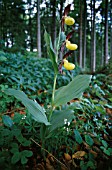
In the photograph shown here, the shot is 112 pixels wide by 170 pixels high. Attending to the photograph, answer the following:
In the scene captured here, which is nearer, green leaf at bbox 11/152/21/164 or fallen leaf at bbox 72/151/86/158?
green leaf at bbox 11/152/21/164

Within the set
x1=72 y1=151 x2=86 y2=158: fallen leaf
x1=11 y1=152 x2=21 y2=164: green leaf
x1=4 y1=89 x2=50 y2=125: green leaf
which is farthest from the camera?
x1=72 y1=151 x2=86 y2=158: fallen leaf

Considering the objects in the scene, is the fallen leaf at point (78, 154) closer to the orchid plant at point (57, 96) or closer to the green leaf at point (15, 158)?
the orchid plant at point (57, 96)

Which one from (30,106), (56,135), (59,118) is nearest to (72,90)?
(59,118)

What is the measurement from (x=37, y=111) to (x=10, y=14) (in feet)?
41.0

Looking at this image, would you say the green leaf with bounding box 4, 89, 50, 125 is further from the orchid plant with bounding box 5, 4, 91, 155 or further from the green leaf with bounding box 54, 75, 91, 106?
the green leaf with bounding box 54, 75, 91, 106

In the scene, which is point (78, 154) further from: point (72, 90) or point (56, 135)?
point (72, 90)

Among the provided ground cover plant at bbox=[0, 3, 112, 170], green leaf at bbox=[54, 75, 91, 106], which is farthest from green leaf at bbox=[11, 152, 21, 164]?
green leaf at bbox=[54, 75, 91, 106]

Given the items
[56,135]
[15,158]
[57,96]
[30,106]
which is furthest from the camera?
[56,135]

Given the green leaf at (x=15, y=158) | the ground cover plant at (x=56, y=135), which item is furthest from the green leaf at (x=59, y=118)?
the green leaf at (x=15, y=158)

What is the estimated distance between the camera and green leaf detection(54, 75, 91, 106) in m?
1.44

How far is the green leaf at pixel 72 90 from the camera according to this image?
4.72ft

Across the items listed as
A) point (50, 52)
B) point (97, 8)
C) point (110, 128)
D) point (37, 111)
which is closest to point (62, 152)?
point (37, 111)

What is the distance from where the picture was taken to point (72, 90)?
1.47 metres

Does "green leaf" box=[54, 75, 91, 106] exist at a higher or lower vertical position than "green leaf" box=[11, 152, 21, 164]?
higher
